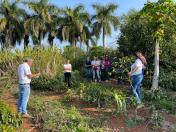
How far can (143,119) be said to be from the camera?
496 inches

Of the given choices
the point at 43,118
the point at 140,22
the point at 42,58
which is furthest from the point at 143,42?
the point at 43,118

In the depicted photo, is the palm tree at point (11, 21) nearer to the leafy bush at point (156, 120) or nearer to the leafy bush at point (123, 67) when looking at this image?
the leafy bush at point (123, 67)

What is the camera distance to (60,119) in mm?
11883

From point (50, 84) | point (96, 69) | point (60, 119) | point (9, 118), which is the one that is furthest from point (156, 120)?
point (96, 69)

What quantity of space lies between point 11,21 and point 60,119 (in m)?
41.3

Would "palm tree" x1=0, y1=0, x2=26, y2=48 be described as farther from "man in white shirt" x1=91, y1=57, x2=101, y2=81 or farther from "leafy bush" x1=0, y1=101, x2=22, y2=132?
"leafy bush" x1=0, y1=101, x2=22, y2=132

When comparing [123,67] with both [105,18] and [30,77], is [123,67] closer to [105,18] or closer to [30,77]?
[30,77]

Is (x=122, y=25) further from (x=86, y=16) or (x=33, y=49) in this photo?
(x=86, y=16)

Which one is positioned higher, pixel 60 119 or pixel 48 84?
pixel 48 84

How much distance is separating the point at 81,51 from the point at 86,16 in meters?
19.5

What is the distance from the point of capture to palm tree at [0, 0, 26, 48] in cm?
5088

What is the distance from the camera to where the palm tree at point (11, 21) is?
50875 mm

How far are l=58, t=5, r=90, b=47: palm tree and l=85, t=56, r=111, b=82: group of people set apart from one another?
30.2 meters

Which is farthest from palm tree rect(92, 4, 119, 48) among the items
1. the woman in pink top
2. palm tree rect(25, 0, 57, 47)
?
the woman in pink top
